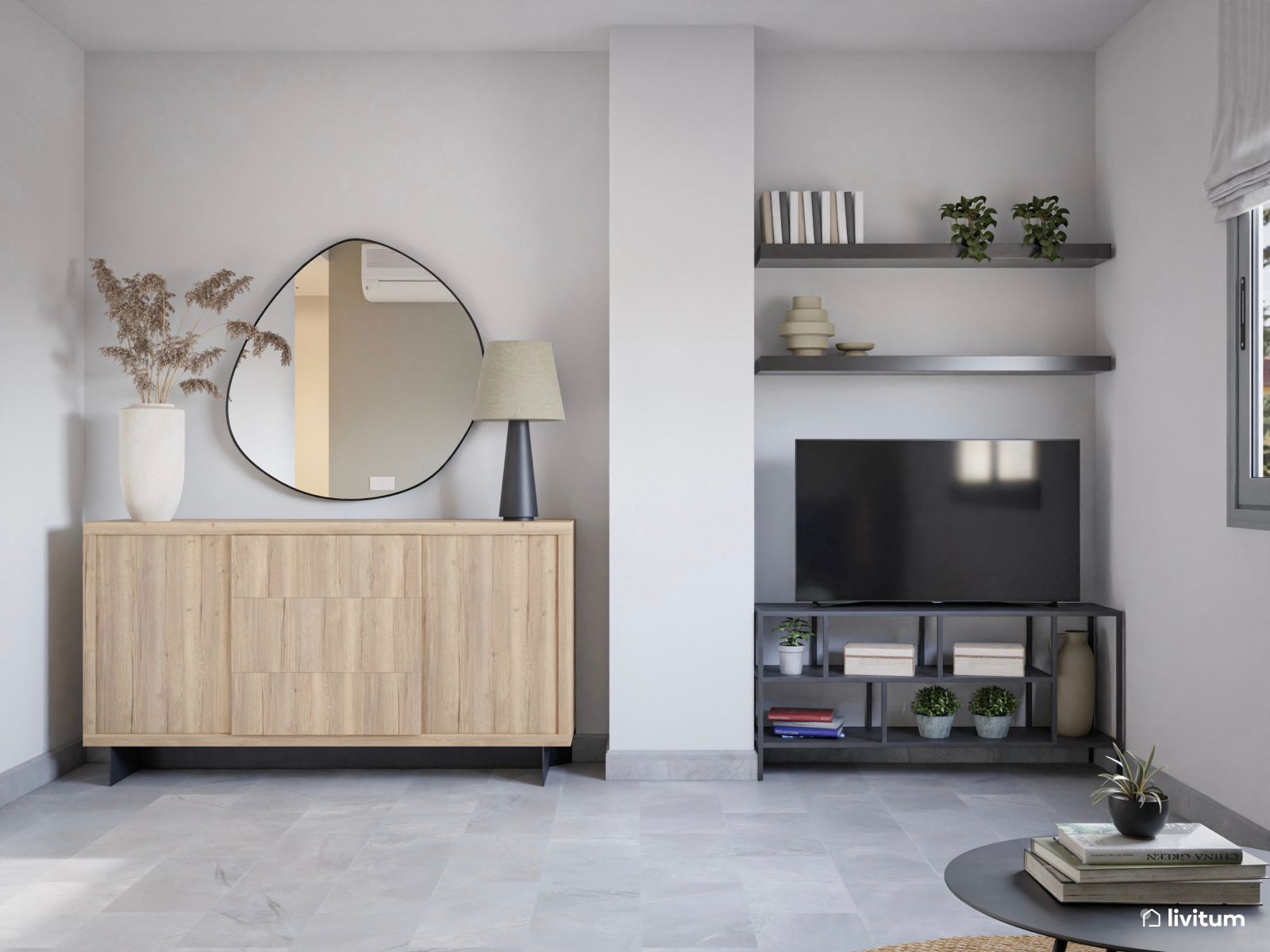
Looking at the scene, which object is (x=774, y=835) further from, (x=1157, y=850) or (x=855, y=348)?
(x=855, y=348)

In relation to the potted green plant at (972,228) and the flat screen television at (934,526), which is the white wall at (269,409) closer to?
the flat screen television at (934,526)

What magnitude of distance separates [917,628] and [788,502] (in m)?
0.71

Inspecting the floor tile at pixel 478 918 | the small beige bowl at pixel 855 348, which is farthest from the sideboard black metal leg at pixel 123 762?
the small beige bowl at pixel 855 348

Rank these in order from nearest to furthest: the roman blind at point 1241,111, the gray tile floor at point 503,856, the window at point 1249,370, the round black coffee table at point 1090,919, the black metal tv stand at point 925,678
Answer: the round black coffee table at point 1090,919 → the gray tile floor at point 503,856 → the roman blind at point 1241,111 → the window at point 1249,370 → the black metal tv stand at point 925,678

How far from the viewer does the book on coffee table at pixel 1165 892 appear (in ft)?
5.24

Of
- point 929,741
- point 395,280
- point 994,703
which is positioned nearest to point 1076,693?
point 994,703

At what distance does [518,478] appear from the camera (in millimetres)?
3682

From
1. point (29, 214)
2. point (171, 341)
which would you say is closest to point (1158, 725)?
point (171, 341)

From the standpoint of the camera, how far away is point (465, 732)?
3.59m

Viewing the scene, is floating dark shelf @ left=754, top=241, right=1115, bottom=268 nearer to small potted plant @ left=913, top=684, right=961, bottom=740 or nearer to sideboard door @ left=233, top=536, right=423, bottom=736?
small potted plant @ left=913, top=684, right=961, bottom=740

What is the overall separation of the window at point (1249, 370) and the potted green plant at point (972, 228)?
35.0 inches

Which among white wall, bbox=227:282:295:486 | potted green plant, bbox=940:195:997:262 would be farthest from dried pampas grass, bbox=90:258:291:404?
potted green plant, bbox=940:195:997:262

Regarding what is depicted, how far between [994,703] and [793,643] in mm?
770

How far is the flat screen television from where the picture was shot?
374 centimetres
